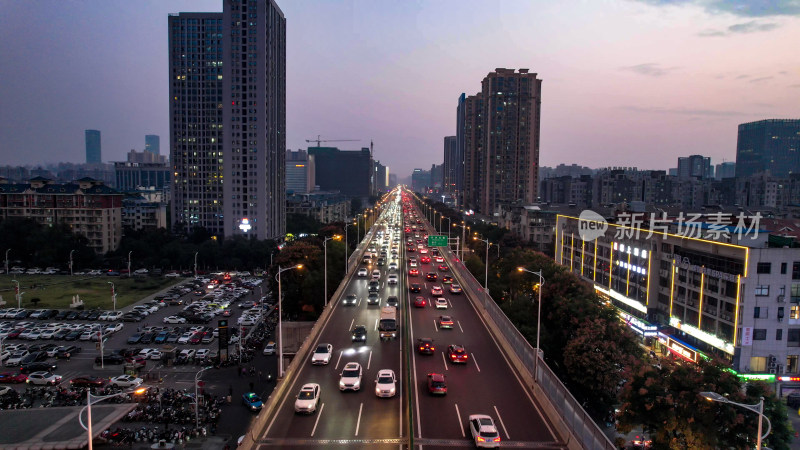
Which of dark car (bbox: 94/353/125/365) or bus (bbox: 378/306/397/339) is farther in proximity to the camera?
dark car (bbox: 94/353/125/365)

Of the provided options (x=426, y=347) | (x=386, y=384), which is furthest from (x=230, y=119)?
(x=386, y=384)

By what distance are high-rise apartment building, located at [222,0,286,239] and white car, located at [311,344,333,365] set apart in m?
80.1

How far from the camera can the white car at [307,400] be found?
20156 mm

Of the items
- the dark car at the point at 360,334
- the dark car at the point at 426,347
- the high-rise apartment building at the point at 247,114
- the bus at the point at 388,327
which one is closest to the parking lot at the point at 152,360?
the dark car at the point at 360,334

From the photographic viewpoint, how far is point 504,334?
30422mm

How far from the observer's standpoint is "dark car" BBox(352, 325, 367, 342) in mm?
31156

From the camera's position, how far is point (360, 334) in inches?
1240

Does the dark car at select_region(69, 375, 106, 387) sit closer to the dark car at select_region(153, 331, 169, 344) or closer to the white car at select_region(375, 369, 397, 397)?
the dark car at select_region(153, 331, 169, 344)

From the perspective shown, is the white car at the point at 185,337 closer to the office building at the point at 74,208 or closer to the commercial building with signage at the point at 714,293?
the commercial building with signage at the point at 714,293

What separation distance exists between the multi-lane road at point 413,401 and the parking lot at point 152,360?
951cm

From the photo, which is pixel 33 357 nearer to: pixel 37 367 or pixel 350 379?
pixel 37 367

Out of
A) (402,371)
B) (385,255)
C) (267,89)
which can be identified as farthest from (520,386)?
(267,89)

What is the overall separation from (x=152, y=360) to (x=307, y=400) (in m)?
30.3

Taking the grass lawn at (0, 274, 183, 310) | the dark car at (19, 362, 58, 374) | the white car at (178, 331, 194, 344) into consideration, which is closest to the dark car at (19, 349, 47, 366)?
the dark car at (19, 362, 58, 374)
